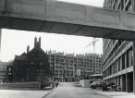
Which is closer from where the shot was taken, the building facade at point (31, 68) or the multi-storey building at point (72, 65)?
the building facade at point (31, 68)

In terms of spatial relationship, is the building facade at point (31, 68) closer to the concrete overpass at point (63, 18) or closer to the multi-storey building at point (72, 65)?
the concrete overpass at point (63, 18)

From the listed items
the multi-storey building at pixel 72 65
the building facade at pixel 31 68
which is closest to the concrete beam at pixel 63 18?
the building facade at pixel 31 68

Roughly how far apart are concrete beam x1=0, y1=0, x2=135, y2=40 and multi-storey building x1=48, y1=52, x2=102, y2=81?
129390 millimetres

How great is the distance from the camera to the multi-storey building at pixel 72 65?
534 ft

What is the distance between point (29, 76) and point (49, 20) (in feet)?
206

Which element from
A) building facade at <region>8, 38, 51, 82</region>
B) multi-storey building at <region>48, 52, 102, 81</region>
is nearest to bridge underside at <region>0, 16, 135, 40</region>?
building facade at <region>8, 38, 51, 82</region>

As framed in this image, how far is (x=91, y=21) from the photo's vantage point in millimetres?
21734

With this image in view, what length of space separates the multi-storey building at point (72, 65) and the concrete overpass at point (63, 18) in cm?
12939

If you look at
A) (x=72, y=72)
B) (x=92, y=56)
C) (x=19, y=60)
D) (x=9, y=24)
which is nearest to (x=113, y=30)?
(x=9, y=24)

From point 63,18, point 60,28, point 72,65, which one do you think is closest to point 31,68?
point 60,28

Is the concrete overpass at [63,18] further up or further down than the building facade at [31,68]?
further up

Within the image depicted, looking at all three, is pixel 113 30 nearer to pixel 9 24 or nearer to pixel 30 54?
pixel 9 24

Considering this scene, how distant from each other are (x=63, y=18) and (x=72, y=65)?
152616 mm

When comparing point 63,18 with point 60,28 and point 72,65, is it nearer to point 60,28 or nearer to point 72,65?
point 60,28
